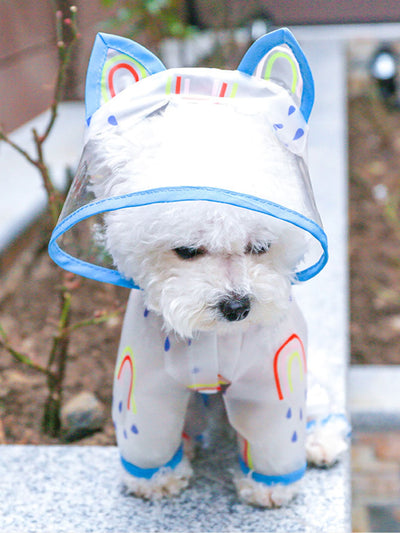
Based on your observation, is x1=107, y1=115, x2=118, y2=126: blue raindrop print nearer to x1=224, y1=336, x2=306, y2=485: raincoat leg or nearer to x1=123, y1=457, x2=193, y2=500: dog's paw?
x1=224, y1=336, x2=306, y2=485: raincoat leg

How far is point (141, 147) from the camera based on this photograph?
1.15 meters

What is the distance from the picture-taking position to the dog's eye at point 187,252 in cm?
115

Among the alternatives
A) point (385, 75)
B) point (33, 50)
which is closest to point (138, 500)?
point (33, 50)

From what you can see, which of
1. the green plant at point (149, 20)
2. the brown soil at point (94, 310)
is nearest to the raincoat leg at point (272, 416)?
the brown soil at point (94, 310)

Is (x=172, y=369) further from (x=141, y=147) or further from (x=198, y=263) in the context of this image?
(x=141, y=147)

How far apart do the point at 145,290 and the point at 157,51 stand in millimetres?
2495

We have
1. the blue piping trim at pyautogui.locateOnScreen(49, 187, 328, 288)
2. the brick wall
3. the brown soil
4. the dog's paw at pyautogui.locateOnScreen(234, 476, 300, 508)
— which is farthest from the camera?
the brick wall

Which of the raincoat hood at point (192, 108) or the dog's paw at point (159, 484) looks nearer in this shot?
the raincoat hood at point (192, 108)

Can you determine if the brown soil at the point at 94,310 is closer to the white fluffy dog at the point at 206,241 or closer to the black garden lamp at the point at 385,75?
the white fluffy dog at the point at 206,241

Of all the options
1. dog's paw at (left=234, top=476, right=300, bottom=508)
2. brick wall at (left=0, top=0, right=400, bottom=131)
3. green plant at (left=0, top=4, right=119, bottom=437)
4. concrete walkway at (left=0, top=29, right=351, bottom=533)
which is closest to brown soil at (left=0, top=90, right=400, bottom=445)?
green plant at (left=0, top=4, right=119, bottom=437)

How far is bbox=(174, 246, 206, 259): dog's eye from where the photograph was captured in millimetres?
1146

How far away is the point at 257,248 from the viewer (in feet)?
3.81

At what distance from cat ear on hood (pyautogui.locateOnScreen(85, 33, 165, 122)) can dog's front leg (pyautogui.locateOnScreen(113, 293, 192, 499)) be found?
0.39 metres

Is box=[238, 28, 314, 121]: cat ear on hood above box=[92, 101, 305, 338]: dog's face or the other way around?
above
